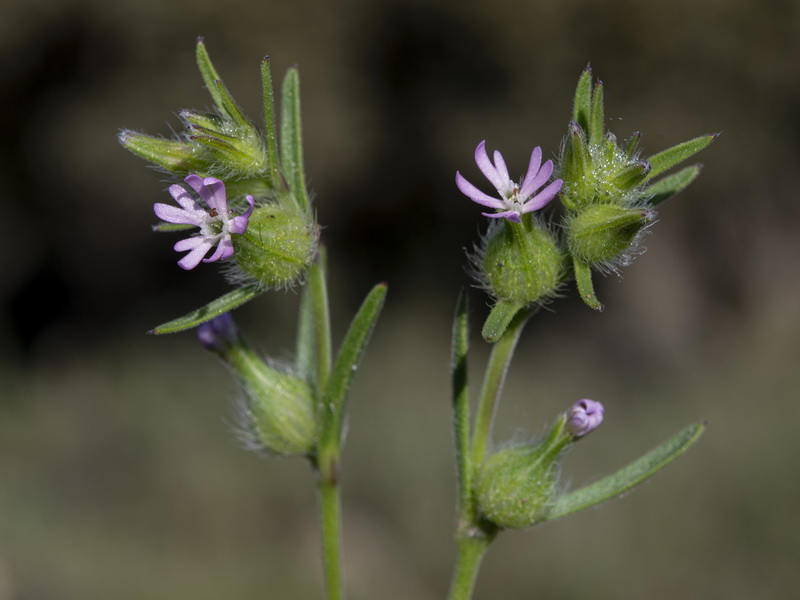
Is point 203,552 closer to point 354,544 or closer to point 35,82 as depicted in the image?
point 354,544

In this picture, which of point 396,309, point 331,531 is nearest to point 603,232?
point 331,531

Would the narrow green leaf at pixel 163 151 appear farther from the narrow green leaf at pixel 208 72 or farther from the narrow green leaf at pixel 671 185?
the narrow green leaf at pixel 671 185

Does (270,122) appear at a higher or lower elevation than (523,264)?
higher

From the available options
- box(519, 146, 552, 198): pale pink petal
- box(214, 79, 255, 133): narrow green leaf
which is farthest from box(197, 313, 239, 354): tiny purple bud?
box(519, 146, 552, 198): pale pink petal

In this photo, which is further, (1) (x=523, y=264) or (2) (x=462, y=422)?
(2) (x=462, y=422)

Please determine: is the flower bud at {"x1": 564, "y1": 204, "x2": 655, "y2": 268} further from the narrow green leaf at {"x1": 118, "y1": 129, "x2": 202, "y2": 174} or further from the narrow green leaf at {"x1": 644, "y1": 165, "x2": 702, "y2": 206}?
the narrow green leaf at {"x1": 118, "y1": 129, "x2": 202, "y2": 174}

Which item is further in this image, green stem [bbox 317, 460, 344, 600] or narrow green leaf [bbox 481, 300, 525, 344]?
green stem [bbox 317, 460, 344, 600]

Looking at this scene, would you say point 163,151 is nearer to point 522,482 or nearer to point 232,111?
point 232,111
